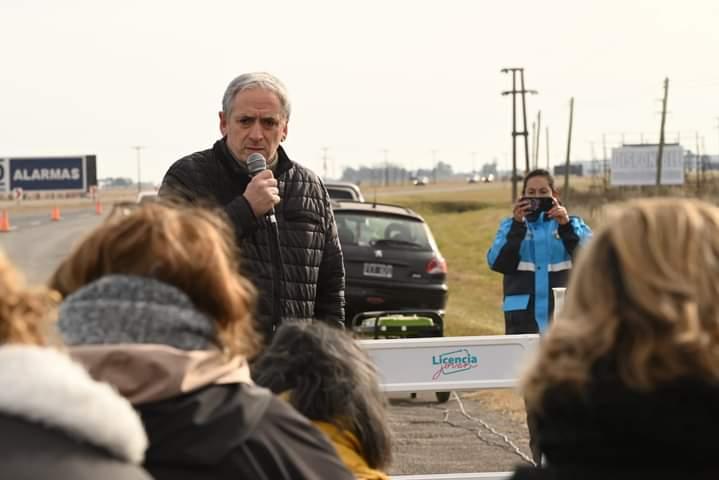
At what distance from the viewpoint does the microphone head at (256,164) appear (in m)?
5.20

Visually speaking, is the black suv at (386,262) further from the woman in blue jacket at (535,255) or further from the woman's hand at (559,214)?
the woman's hand at (559,214)

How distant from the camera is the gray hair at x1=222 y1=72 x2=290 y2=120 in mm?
5422

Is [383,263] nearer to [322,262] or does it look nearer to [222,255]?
[322,262]

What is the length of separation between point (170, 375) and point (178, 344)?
0.08 metres

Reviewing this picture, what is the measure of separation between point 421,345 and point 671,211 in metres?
4.35

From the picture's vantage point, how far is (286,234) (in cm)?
536

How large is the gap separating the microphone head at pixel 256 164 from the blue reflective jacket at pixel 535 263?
2.75 meters

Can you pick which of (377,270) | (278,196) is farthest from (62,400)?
(377,270)

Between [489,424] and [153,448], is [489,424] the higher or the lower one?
the lower one

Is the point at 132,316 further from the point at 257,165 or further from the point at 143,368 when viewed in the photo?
the point at 257,165

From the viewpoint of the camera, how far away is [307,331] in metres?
3.32

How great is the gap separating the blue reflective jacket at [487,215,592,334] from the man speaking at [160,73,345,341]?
2.30m

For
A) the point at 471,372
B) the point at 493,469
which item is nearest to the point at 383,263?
the point at 493,469

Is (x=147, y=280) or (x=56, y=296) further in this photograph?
(x=147, y=280)
